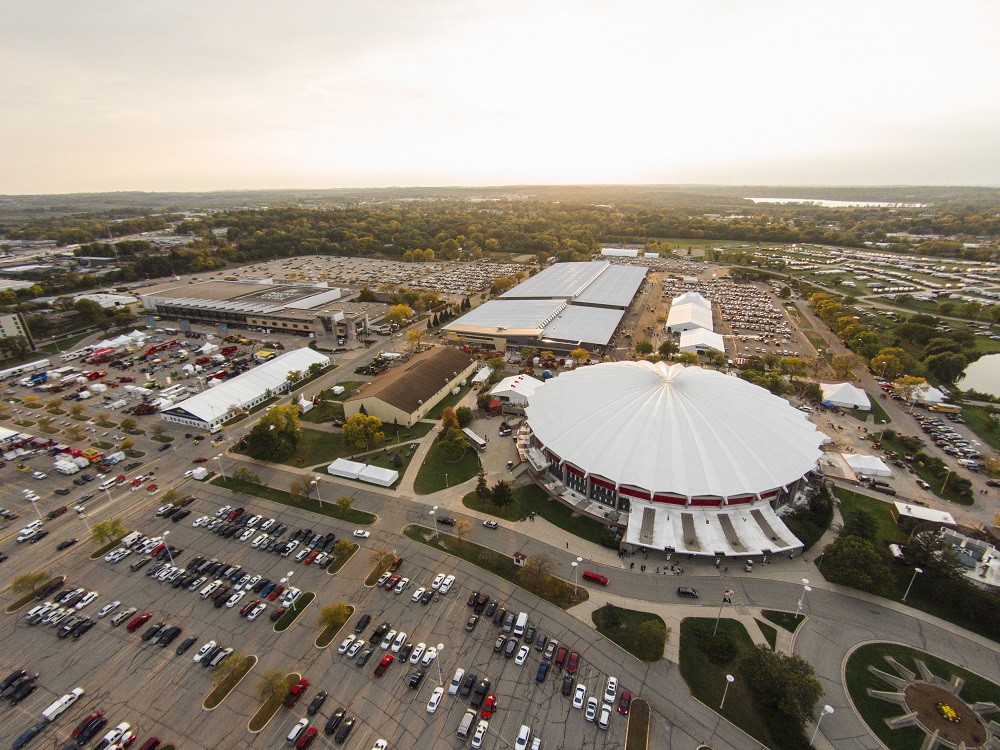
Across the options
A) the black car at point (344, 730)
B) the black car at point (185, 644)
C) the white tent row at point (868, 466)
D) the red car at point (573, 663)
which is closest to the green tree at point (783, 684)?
the red car at point (573, 663)

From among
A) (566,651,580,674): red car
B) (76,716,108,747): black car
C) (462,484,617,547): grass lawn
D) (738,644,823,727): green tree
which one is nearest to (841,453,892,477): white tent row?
(738,644,823,727): green tree

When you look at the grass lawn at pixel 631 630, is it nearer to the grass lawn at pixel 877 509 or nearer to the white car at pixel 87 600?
the grass lawn at pixel 877 509

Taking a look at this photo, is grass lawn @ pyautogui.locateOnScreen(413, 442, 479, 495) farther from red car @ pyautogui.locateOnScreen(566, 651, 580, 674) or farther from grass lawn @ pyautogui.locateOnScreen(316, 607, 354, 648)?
red car @ pyautogui.locateOnScreen(566, 651, 580, 674)

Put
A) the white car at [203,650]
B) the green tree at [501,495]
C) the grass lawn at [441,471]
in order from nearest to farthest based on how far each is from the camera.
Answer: the white car at [203,650], the green tree at [501,495], the grass lawn at [441,471]

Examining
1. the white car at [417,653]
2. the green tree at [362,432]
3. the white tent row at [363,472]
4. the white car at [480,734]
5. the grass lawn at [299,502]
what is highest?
the green tree at [362,432]

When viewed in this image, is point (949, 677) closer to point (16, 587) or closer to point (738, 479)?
point (738, 479)

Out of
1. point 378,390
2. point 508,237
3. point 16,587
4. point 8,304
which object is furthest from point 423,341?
point 508,237
